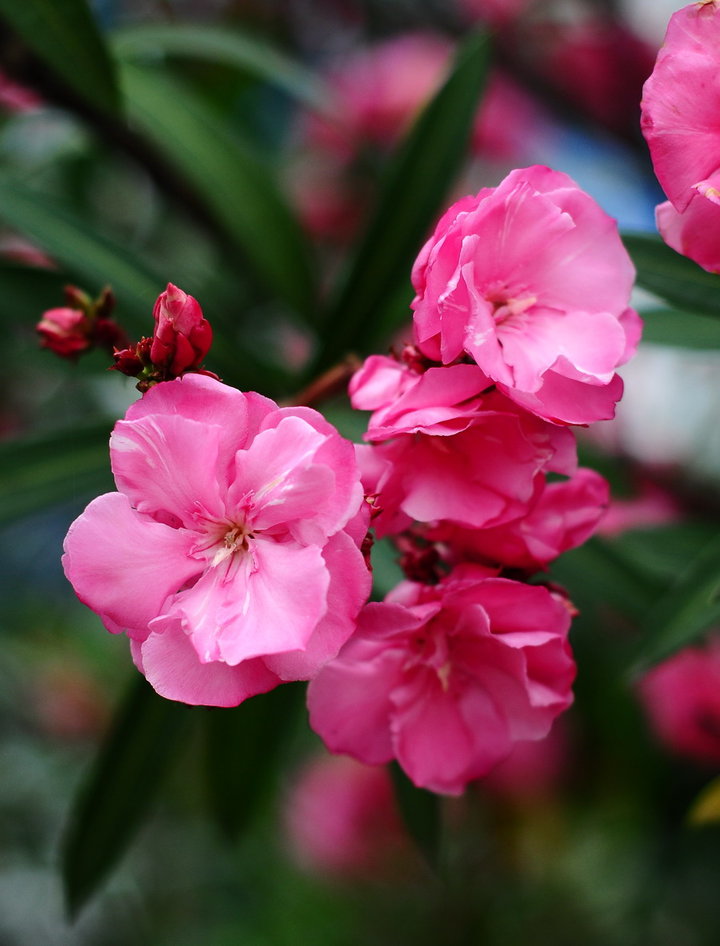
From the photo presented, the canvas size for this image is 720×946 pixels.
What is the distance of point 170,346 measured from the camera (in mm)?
541

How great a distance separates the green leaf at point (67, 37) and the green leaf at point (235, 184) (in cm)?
21

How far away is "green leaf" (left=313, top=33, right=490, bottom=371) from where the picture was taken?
979 millimetres

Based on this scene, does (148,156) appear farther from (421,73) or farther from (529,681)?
(421,73)

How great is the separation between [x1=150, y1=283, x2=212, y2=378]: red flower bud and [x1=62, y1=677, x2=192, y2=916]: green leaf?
59 cm

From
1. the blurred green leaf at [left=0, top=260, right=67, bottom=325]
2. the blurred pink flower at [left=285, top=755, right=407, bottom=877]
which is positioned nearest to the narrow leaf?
the blurred green leaf at [left=0, top=260, right=67, bottom=325]

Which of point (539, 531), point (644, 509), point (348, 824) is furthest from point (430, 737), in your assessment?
point (348, 824)

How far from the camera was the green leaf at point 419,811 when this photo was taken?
92 centimetres

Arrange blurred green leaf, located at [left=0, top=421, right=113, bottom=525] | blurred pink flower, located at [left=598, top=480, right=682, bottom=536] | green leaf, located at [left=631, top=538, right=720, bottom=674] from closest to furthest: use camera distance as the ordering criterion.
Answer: green leaf, located at [left=631, top=538, right=720, bottom=674] < blurred green leaf, located at [left=0, top=421, right=113, bottom=525] < blurred pink flower, located at [left=598, top=480, right=682, bottom=536]

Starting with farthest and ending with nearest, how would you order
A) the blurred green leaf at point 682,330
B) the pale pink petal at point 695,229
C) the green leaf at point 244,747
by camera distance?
the green leaf at point 244,747, the blurred green leaf at point 682,330, the pale pink petal at point 695,229

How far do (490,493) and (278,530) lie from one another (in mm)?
138

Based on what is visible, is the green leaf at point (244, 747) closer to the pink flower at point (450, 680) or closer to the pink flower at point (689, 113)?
the pink flower at point (450, 680)

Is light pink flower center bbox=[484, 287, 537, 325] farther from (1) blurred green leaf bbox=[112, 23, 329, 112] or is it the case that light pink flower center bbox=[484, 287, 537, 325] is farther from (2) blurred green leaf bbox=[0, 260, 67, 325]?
(1) blurred green leaf bbox=[112, 23, 329, 112]

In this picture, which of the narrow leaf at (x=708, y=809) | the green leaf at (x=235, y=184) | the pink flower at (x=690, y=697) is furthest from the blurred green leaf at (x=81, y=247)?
the pink flower at (x=690, y=697)

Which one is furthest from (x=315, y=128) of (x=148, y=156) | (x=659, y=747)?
(x=659, y=747)
